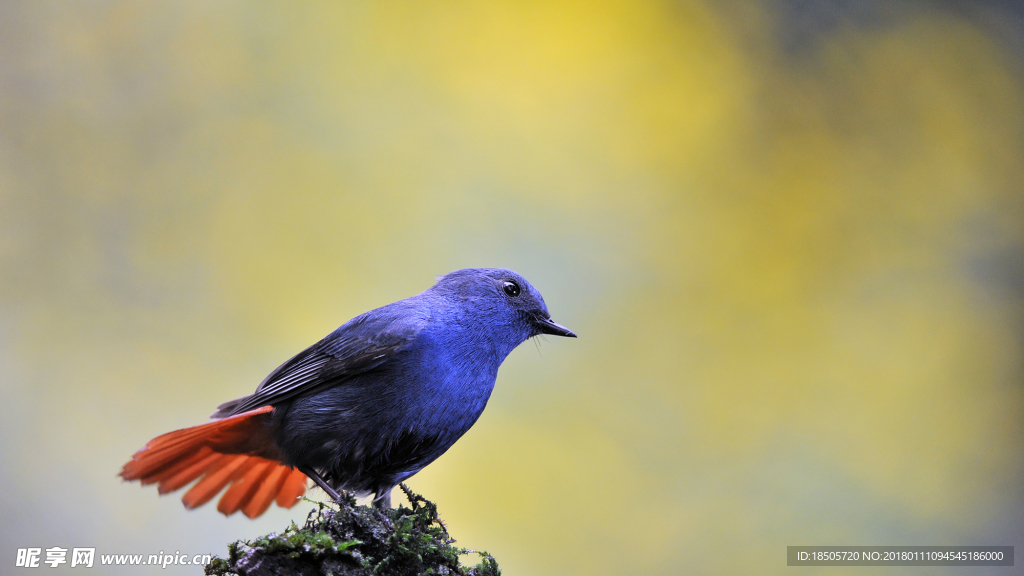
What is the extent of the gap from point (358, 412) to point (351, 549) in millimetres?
510

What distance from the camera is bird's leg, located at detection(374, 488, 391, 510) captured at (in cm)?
275

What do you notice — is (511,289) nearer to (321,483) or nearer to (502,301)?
(502,301)

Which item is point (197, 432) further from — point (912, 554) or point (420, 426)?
point (912, 554)

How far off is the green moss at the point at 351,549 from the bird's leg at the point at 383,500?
346mm

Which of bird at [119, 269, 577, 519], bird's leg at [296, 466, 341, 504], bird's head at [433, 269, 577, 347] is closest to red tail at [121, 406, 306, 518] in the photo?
bird at [119, 269, 577, 519]

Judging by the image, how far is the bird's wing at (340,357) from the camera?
2.53m

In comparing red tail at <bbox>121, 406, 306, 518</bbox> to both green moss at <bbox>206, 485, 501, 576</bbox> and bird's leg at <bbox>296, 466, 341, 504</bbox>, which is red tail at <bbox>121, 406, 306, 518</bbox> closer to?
bird's leg at <bbox>296, 466, 341, 504</bbox>

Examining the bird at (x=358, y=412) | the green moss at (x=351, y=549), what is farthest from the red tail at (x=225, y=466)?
the green moss at (x=351, y=549)

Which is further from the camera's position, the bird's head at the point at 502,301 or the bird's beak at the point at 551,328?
the bird's beak at the point at 551,328

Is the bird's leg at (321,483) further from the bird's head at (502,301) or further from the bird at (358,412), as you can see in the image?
the bird's head at (502,301)

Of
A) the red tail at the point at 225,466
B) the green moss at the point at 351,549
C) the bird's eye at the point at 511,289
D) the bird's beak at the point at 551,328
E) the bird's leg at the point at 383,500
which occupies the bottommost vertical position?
the green moss at the point at 351,549

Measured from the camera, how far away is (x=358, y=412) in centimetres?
247

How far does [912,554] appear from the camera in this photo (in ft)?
14.6

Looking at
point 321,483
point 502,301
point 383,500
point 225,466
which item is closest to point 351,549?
point 321,483
